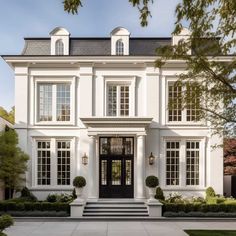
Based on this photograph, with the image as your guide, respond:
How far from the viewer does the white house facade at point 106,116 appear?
2166 centimetres

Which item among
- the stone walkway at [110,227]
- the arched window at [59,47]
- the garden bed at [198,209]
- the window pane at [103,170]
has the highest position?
the arched window at [59,47]

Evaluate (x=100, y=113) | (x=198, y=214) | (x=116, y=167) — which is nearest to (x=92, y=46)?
(x=100, y=113)

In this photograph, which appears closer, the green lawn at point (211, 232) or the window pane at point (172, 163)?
the green lawn at point (211, 232)

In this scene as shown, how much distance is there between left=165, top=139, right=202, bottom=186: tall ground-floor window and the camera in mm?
21750

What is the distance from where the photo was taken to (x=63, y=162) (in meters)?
22.1

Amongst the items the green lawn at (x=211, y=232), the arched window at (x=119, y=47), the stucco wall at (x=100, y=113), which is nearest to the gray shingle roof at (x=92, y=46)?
the arched window at (x=119, y=47)

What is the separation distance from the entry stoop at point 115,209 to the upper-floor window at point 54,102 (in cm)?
558

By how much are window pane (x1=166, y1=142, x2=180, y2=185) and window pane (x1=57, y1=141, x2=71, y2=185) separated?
585 cm

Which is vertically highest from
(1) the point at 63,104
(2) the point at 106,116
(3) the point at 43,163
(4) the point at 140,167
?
(1) the point at 63,104

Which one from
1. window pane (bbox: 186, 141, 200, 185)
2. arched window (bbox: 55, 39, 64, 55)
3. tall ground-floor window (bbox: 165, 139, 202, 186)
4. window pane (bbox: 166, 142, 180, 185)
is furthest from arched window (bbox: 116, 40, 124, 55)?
window pane (bbox: 186, 141, 200, 185)

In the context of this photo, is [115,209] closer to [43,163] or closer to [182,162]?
[182,162]

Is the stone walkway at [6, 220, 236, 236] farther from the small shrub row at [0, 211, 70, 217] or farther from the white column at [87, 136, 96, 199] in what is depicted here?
the white column at [87, 136, 96, 199]

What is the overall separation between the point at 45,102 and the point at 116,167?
5.76m

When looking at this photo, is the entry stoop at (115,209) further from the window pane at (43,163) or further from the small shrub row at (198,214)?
the window pane at (43,163)
